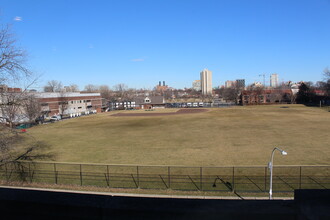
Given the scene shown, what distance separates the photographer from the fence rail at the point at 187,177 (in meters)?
16.1

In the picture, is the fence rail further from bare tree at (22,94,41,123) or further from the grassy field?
bare tree at (22,94,41,123)

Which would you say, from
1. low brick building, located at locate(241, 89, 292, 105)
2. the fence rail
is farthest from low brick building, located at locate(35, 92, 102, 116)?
low brick building, located at locate(241, 89, 292, 105)

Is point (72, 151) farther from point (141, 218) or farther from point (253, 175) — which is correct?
point (141, 218)

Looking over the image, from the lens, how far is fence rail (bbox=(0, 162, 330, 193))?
1611cm

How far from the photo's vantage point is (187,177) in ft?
59.0

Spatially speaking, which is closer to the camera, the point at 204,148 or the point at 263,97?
the point at 204,148

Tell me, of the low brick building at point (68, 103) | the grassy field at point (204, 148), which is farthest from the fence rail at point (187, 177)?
the low brick building at point (68, 103)

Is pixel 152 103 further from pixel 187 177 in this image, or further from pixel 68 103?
pixel 187 177

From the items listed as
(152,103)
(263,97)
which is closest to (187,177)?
(152,103)

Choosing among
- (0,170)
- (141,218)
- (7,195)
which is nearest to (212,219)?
(141,218)

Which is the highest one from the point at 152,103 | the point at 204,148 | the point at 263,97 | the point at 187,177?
the point at 263,97

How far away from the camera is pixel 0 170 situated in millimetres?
19953

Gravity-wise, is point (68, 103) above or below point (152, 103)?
above

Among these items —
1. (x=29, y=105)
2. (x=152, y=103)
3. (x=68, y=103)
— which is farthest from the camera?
(x=152, y=103)
